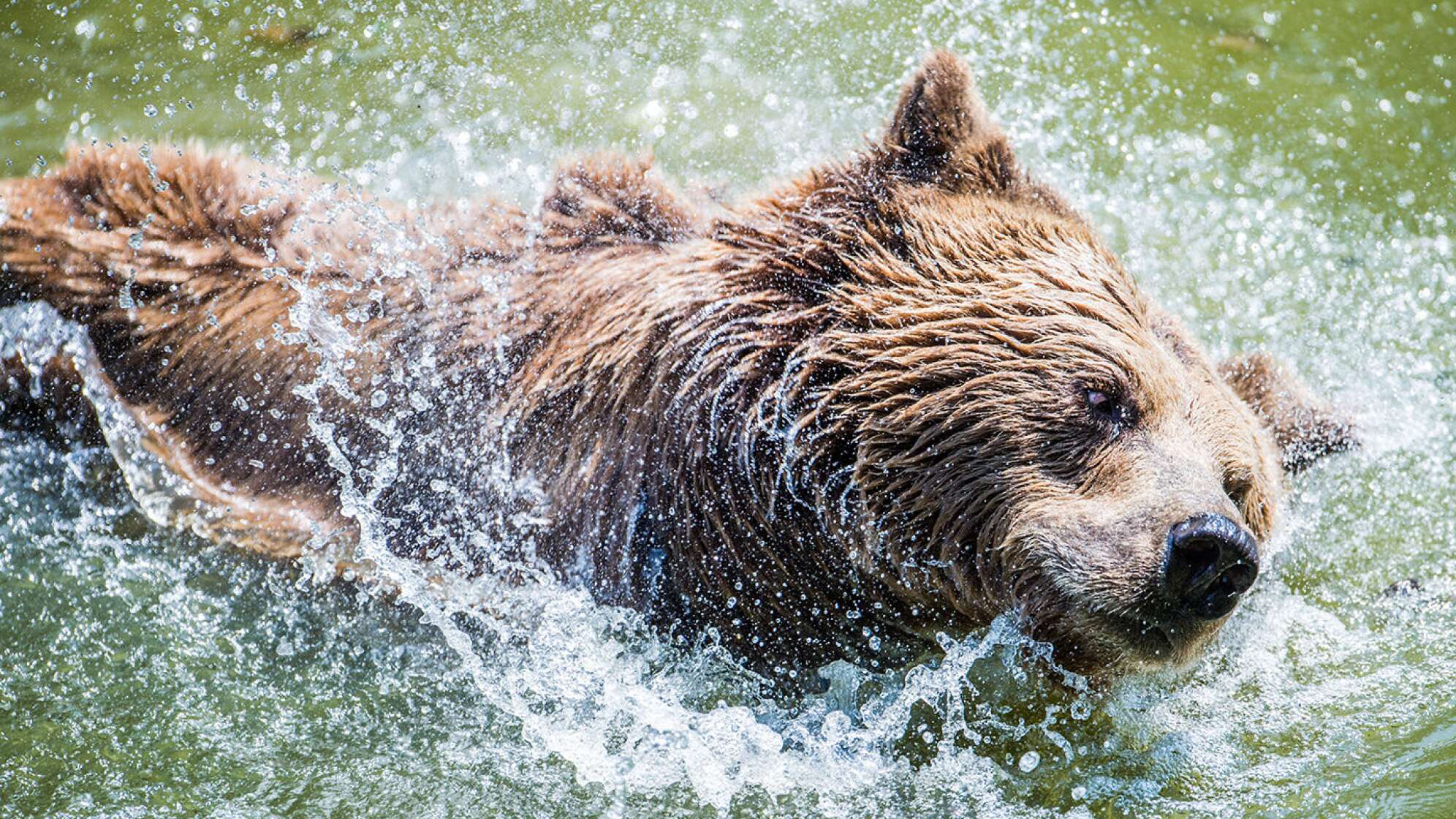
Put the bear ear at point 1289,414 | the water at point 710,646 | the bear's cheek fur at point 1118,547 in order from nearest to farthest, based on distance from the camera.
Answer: the bear's cheek fur at point 1118,547
the water at point 710,646
the bear ear at point 1289,414

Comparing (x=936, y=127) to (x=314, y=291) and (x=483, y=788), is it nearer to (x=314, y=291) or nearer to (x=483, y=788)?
(x=314, y=291)

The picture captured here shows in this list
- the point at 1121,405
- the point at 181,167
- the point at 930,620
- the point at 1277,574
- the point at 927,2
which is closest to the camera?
the point at 1121,405

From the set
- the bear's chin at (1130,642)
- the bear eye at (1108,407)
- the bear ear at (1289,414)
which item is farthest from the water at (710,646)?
the bear eye at (1108,407)

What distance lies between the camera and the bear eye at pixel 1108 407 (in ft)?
12.8

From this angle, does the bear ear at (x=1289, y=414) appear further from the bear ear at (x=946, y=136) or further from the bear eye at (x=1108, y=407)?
the bear ear at (x=946, y=136)

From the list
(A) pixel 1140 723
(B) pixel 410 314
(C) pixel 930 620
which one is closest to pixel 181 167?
(B) pixel 410 314

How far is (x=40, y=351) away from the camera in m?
4.86

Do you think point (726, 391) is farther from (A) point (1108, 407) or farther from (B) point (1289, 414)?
(B) point (1289, 414)

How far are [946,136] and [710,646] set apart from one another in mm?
1810

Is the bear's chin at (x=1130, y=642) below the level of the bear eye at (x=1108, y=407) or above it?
below

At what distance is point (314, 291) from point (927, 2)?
5057mm

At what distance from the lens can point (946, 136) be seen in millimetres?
4340

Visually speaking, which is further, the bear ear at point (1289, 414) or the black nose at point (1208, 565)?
the bear ear at point (1289, 414)

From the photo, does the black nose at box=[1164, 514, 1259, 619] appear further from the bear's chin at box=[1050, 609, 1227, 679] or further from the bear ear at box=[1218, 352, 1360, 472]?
the bear ear at box=[1218, 352, 1360, 472]
